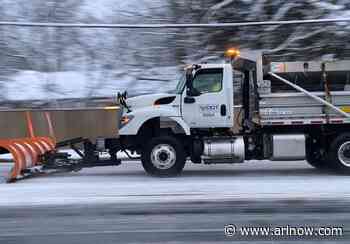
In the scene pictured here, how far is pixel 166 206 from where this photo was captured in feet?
31.9

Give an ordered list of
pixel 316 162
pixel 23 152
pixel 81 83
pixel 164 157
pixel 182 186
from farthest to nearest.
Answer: pixel 81 83
pixel 316 162
pixel 164 157
pixel 23 152
pixel 182 186

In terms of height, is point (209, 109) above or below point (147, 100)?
below

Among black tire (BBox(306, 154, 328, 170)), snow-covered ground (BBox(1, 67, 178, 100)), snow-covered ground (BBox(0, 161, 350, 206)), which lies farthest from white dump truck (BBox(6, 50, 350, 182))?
snow-covered ground (BBox(1, 67, 178, 100))

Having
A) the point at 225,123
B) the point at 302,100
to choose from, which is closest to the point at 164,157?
the point at 225,123

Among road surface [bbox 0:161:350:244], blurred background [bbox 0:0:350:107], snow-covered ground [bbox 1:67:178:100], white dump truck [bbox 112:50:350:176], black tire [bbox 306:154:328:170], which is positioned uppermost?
blurred background [bbox 0:0:350:107]

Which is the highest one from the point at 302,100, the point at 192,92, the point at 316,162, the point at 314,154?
the point at 192,92

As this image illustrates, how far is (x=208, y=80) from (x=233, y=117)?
0.92 metres

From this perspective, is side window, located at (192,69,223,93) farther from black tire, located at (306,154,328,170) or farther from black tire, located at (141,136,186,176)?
black tire, located at (306,154,328,170)

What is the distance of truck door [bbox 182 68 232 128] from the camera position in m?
13.4

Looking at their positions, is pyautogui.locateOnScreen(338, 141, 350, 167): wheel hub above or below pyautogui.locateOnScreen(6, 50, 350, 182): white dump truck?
below

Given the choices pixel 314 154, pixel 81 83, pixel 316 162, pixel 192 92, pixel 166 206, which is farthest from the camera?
pixel 81 83

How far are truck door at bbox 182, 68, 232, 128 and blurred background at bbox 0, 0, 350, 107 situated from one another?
9.04 m

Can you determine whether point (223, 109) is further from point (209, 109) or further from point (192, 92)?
point (192, 92)

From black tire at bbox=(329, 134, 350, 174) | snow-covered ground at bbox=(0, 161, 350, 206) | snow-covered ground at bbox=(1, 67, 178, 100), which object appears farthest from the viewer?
snow-covered ground at bbox=(1, 67, 178, 100)
